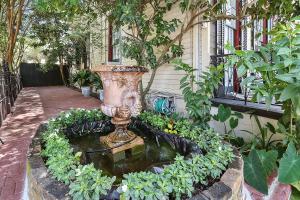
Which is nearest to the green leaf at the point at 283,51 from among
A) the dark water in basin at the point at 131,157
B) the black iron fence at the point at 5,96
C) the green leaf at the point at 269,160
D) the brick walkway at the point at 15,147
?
the green leaf at the point at 269,160

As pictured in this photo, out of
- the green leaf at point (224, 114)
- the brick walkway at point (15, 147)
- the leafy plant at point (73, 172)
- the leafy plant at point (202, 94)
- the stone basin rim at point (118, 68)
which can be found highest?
the stone basin rim at point (118, 68)

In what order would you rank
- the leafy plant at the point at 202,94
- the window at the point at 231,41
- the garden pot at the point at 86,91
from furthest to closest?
1. the garden pot at the point at 86,91
2. the window at the point at 231,41
3. the leafy plant at the point at 202,94

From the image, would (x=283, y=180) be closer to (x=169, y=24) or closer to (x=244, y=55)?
(x=244, y=55)

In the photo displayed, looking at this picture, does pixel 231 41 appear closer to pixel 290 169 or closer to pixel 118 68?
pixel 118 68

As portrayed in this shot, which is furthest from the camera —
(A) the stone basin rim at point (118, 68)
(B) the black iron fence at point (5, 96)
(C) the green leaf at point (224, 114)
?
(B) the black iron fence at point (5, 96)

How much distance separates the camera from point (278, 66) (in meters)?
2.01

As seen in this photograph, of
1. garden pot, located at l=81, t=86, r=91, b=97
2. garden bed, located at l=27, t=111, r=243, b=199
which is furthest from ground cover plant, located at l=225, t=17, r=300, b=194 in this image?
garden pot, located at l=81, t=86, r=91, b=97

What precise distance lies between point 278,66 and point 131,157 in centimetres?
181

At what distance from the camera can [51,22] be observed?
10.7m

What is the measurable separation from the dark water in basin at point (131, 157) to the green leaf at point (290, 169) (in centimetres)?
110

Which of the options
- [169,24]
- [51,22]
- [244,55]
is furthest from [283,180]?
[51,22]

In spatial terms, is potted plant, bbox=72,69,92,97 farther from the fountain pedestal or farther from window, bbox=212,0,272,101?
the fountain pedestal

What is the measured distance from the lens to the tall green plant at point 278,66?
1.85 metres

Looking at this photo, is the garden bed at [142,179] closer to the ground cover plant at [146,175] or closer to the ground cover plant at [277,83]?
the ground cover plant at [146,175]
